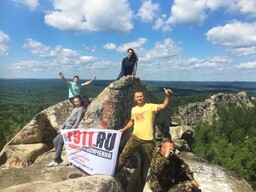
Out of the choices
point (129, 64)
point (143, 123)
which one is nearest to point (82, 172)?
point (143, 123)

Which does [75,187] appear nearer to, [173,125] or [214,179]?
[214,179]

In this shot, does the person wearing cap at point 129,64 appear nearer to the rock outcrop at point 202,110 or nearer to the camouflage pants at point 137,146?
the camouflage pants at point 137,146

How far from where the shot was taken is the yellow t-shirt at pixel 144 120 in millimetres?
11336

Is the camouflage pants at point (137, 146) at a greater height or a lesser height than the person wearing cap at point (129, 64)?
lesser

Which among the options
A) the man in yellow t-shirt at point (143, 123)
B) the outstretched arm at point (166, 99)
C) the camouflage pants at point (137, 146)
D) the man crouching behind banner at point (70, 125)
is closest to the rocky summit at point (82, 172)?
the man crouching behind banner at point (70, 125)

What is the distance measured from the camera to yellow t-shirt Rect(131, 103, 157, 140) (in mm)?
11336

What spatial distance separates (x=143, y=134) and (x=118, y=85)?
14.7 ft

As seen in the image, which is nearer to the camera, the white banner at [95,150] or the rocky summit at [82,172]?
the rocky summit at [82,172]

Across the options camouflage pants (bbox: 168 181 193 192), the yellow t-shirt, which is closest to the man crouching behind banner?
the yellow t-shirt

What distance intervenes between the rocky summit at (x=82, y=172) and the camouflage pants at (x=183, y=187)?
1.73m

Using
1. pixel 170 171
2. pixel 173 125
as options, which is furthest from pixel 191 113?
pixel 170 171

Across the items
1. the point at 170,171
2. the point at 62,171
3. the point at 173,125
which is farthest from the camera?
the point at 173,125

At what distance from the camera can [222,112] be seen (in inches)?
5940

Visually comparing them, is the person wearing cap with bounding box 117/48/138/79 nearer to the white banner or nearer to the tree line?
the white banner
